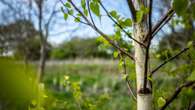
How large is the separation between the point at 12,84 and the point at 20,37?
34.8ft

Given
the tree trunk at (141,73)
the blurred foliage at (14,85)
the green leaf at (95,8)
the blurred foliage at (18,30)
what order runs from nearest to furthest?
1. the blurred foliage at (14,85)
2. the green leaf at (95,8)
3. the tree trunk at (141,73)
4. the blurred foliage at (18,30)

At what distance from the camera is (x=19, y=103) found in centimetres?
77

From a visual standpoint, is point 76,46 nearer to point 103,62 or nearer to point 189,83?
point 103,62

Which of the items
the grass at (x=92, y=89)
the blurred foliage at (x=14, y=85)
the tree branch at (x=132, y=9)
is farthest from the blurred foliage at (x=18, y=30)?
the blurred foliage at (x=14, y=85)

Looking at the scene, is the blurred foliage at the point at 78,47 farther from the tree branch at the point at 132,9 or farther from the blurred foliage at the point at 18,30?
the blurred foliage at the point at 18,30

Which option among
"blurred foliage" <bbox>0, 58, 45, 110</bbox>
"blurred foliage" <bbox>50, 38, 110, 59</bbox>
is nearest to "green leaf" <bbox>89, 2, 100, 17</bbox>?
"blurred foliage" <bbox>0, 58, 45, 110</bbox>

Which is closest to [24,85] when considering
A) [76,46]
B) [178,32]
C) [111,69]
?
[178,32]

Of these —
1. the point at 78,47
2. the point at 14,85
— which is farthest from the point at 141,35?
the point at 78,47

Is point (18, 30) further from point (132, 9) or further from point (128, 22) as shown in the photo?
point (132, 9)

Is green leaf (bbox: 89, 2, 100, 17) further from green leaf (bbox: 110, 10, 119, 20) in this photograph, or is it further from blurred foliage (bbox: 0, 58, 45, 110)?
blurred foliage (bbox: 0, 58, 45, 110)

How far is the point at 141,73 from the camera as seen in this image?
184cm

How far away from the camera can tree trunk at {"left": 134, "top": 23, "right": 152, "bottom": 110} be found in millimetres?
1812

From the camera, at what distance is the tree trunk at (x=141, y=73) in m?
1.81

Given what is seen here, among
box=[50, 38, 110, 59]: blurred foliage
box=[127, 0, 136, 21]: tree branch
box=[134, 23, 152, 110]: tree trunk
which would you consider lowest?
box=[134, 23, 152, 110]: tree trunk
